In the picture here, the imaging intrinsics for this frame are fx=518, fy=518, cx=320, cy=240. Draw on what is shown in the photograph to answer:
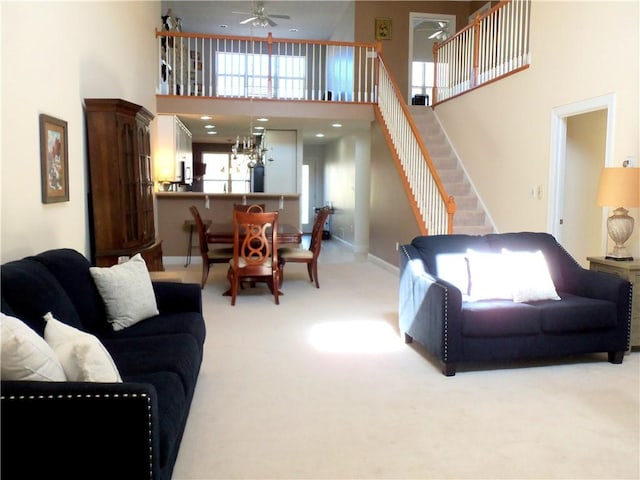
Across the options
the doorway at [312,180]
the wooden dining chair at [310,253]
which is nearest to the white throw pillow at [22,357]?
the wooden dining chair at [310,253]

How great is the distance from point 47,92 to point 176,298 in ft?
5.26

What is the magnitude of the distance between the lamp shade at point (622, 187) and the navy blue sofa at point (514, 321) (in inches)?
21.9

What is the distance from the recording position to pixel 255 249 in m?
5.60

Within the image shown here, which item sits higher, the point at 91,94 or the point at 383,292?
the point at 91,94

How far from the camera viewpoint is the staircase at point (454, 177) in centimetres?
646

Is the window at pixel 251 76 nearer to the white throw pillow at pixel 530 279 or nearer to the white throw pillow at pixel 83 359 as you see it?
the white throw pillow at pixel 530 279

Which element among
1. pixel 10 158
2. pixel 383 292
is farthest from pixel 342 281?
pixel 10 158

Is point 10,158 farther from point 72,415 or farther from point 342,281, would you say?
point 342,281

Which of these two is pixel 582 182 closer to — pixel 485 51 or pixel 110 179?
pixel 485 51

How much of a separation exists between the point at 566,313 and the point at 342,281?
141 inches

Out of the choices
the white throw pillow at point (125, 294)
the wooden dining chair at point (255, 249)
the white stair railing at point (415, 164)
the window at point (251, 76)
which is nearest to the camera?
the white throw pillow at point (125, 294)

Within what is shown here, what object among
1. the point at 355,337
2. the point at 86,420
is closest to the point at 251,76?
the point at 355,337

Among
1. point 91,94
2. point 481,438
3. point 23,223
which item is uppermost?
point 91,94

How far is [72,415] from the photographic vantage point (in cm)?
163
